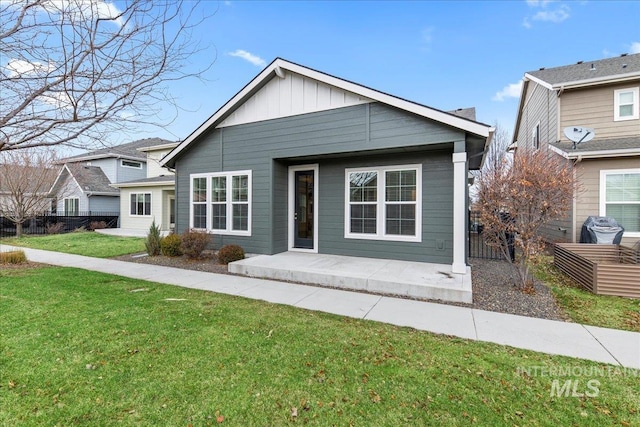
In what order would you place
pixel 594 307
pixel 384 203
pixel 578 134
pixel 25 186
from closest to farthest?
pixel 594 307 < pixel 384 203 < pixel 578 134 < pixel 25 186

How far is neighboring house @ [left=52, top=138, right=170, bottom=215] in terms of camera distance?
1919 cm

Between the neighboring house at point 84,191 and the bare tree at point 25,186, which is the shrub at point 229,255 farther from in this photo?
the neighboring house at point 84,191

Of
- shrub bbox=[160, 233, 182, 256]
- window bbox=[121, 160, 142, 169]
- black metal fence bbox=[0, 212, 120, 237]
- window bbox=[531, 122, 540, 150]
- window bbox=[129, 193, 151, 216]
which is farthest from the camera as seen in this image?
window bbox=[121, 160, 142, 169]

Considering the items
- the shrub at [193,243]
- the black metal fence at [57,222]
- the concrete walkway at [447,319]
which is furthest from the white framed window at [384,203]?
the black metal fence at [57,222]

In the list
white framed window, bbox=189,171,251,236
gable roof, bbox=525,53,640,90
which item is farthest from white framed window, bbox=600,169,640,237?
white framed window, bbox=189,171,251,236

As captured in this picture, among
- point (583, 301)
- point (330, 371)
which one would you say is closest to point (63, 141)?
point (330, 371)

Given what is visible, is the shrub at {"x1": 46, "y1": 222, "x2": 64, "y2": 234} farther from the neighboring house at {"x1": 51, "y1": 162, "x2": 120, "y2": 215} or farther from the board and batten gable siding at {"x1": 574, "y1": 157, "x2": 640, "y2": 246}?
the board and batten gable siding at {"x1": 574, "y1": 157, "x2": 640, "y2": 246}

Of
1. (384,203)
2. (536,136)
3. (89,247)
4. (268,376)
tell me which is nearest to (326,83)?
(384,203)

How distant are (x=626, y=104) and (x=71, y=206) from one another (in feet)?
99.1

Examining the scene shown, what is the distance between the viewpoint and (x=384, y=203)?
24.8ft

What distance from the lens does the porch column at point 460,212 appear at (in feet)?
19.5

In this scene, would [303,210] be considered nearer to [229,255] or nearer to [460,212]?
[229,255]

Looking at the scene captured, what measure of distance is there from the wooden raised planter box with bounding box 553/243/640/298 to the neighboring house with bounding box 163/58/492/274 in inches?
93.3

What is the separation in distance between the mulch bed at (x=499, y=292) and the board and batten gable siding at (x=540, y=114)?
6803 mm
